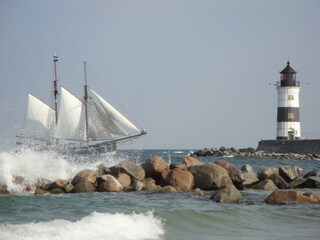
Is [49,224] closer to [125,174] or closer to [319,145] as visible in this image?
[125,174]

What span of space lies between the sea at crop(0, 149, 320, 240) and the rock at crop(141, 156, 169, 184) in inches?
70.7

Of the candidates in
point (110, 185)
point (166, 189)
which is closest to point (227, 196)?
point (166, 189)

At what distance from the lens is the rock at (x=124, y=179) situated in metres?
18.7

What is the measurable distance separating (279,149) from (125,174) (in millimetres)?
41849

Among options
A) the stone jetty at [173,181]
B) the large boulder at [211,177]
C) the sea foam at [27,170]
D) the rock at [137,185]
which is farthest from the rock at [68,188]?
the large boulder at [211,177]

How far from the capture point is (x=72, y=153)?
5284 cm

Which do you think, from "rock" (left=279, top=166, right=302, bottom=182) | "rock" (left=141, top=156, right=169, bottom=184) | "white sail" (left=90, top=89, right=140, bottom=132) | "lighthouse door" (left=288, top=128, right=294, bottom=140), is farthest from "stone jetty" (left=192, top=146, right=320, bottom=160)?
"rock" (left=141, top=156, right=169, bottom=184)

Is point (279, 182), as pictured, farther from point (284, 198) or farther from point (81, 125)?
point (81, 125)

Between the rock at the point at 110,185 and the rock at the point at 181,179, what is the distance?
5.41ft

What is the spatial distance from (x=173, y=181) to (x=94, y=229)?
7557mm

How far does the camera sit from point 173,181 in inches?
731

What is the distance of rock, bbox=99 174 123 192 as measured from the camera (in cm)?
1791

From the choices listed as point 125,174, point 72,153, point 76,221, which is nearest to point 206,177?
point 125,174

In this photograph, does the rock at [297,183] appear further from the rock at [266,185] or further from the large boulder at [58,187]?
the large boulder at [58,187]
